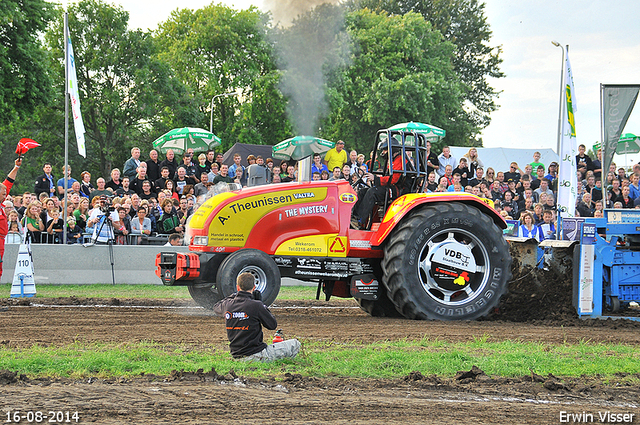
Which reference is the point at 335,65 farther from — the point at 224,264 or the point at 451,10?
the point at 451,10

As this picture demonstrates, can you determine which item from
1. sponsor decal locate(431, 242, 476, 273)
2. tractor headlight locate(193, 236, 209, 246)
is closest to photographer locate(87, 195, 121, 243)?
tractor headlight locate(193, 236, 209, 246)

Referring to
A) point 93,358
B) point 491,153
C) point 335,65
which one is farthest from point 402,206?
point 491,153

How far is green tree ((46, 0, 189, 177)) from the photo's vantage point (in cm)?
3681

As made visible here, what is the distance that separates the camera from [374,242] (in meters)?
8.83

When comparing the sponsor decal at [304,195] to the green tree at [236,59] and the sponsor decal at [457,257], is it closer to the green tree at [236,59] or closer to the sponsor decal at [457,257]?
the sponsor decal at [457,257]

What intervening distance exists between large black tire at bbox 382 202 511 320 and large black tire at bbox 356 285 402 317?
2.62ft

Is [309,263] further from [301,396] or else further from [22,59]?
[22,59]

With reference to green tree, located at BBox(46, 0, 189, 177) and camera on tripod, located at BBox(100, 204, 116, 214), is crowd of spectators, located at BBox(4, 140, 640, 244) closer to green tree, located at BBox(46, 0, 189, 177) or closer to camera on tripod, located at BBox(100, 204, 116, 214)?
camera on tripod, located at BBox(100, 204, 116, 214)

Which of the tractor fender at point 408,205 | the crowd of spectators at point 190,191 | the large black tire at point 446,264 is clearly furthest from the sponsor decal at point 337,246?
the crowd of spectators at point 190,191

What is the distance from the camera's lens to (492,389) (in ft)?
16.5

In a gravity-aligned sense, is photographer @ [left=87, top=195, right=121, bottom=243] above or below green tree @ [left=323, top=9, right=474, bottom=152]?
below

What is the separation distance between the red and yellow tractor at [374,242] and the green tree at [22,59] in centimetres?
1640

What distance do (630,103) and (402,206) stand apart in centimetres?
473

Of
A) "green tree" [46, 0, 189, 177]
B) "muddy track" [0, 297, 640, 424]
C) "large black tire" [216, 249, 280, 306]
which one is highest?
→ "green tree" [46, 0, 189, 177]
